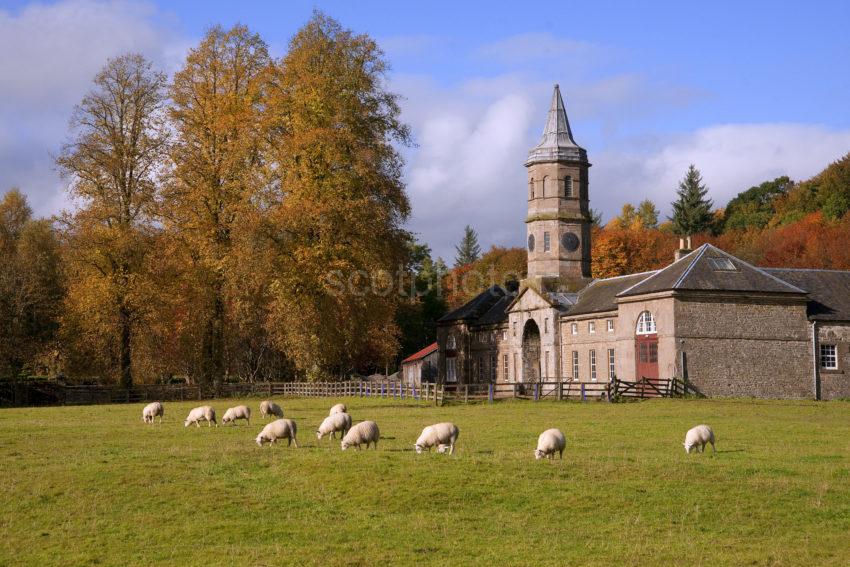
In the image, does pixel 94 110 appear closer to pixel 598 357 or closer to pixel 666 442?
pixel 598 357

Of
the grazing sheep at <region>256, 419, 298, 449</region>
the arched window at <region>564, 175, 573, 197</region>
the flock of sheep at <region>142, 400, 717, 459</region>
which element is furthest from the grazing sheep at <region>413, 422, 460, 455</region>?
the arched window at <region>564, 175, 573, 197</region>

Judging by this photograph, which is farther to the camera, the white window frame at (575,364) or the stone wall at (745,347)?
the white window frame at (575,364)

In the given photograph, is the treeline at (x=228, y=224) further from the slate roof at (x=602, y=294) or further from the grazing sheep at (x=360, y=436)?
the grazing sheep at (x=360, y=436)

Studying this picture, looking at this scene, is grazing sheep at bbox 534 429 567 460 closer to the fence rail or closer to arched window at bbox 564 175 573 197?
the fence rail

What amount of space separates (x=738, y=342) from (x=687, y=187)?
68077 mm

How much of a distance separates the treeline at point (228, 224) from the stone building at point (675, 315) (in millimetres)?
11391

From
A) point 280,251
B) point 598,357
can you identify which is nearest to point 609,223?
point 598,357

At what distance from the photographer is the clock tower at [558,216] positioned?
67562mm

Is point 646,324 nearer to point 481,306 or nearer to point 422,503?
point 481,306

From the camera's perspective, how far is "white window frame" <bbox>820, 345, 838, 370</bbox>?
52.8m

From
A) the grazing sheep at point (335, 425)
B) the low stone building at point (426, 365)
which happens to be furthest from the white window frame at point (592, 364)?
the grazing sheep at point (335, 425)

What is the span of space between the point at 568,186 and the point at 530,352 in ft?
36.0

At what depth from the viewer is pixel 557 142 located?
69125mm

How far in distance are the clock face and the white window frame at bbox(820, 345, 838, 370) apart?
18763 millimetres
